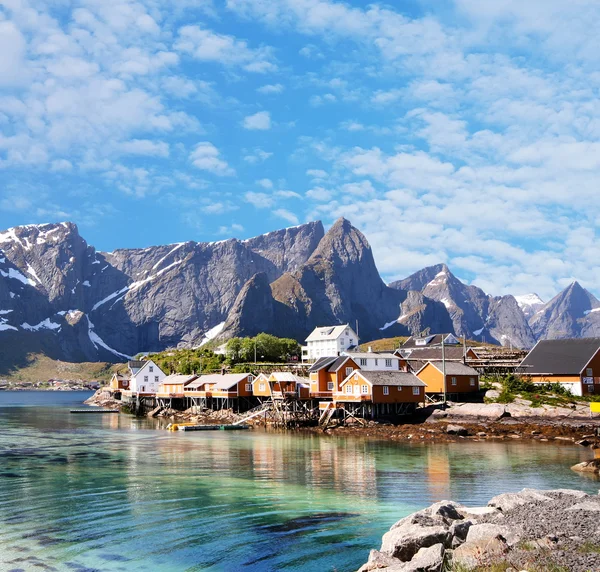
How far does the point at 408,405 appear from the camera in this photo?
7212cm

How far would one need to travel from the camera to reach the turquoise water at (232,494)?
2033 centimetres

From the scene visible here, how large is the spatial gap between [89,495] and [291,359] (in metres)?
112

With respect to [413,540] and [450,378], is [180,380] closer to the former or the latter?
[450,378]

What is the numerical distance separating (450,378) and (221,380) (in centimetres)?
3646

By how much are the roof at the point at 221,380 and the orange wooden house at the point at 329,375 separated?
15147 millimetres

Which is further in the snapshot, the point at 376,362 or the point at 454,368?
the point at 376,362

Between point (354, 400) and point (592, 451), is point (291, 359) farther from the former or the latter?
point (592, 451)

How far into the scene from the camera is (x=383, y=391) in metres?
69.4

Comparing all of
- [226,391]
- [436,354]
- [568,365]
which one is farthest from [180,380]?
[568,365]

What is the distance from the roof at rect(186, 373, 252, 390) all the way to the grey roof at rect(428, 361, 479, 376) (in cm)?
2897

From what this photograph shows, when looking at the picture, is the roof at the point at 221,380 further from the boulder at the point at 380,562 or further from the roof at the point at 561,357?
the boulder at the point at 380,562

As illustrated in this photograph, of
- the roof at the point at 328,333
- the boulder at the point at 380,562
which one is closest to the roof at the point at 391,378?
the boulder at the point at 380,562

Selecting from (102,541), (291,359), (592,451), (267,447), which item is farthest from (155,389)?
(102,541)

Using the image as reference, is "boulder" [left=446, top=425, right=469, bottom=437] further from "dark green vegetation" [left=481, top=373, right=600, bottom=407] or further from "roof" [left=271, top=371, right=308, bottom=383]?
"roof" [left=271, top=371, right=308, bottom=383]
